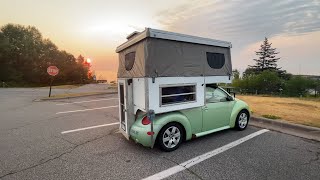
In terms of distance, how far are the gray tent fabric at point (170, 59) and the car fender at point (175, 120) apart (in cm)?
88

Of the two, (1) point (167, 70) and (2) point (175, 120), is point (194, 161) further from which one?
(1) point (167, 70)

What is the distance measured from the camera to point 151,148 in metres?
4.45

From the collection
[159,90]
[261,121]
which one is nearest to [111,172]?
A: [159,90]

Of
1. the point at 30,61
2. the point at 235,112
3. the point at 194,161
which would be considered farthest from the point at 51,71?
the point at 30,61

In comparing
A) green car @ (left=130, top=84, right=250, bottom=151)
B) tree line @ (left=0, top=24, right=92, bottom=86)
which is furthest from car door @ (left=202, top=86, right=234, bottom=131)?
tree line @ (left=0, top=24, right=92, bottom=86)

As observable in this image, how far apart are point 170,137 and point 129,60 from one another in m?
2.10

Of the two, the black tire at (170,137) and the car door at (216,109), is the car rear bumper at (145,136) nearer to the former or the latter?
the black tire at (170,137)

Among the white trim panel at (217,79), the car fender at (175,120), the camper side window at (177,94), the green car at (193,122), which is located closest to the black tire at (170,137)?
the green car at (193,122)

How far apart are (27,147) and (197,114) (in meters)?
4.15

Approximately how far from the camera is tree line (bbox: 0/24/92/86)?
4178cm

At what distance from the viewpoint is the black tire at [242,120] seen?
5.59 metres

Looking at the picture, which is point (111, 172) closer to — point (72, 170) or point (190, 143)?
point (72, 170)

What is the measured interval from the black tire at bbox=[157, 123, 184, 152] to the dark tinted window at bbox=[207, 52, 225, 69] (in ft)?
5.86

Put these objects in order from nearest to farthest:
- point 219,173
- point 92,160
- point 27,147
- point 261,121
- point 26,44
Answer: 1. point 219,173
2. point 92,160
3. point 27,147
4. point 261,121
5. point 26,44
